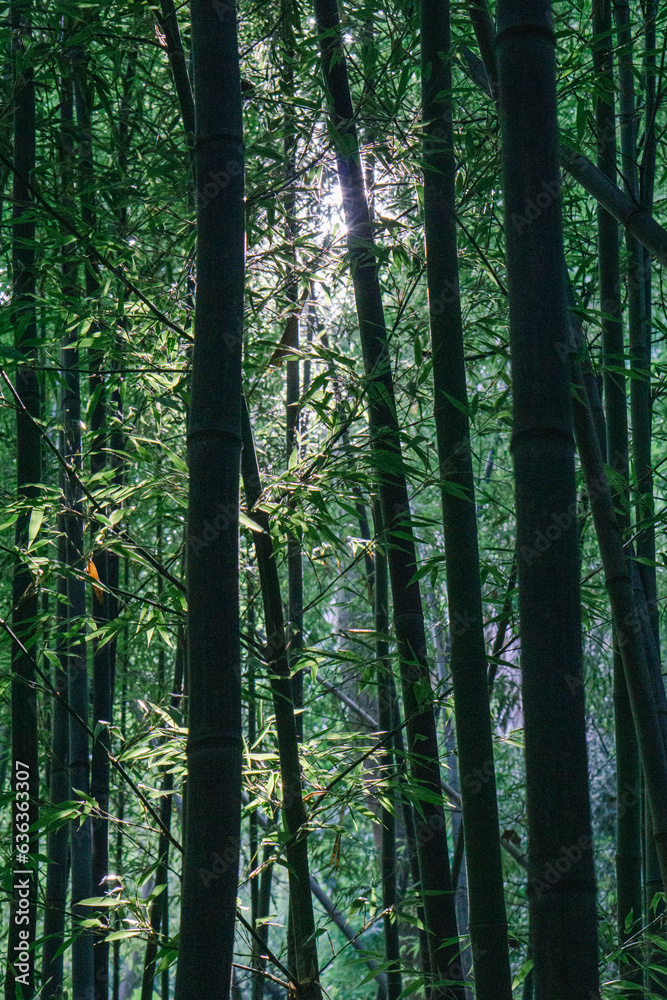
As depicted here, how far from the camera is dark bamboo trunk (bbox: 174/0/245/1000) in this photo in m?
1.15

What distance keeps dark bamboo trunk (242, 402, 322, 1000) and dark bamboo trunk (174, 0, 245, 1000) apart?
501 millimetres

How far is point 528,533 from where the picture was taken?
106cm

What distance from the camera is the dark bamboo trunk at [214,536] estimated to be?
3.78 ft

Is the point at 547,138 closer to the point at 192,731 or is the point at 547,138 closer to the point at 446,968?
the point at 192,731

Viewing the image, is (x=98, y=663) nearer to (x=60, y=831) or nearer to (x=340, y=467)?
(x=60, y=831)

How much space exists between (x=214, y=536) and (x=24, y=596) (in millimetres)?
947

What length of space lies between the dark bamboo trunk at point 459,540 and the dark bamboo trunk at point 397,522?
6.7 inches

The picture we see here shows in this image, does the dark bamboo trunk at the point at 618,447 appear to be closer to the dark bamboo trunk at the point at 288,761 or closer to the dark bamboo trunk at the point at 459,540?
the dark bamboo trunk at the point at 459,540

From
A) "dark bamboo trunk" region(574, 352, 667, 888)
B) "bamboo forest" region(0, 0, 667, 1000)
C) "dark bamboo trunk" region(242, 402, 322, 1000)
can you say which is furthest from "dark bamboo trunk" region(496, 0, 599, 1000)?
"dark bamboo trunk" region(242, 402, 322, 1000)

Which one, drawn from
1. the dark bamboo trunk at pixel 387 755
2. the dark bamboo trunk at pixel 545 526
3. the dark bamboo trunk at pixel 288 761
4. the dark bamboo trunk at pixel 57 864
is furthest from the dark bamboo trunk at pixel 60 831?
the dark bamboo trunk at pixel 545 526

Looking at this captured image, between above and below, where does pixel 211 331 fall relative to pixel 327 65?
below

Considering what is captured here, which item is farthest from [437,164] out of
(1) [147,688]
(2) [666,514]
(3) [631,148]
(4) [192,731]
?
(1) [147,688]

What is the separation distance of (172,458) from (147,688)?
2251 mm

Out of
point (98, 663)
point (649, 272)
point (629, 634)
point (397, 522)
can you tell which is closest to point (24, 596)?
point (98, 663)
